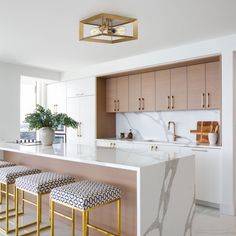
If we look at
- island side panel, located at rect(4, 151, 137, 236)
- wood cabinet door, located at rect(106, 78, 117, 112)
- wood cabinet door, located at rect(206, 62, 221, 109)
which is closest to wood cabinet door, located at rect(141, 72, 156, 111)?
wood cabinet door, located at rect(106, 78, 117, 112)

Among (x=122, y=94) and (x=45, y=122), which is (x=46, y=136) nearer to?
(x=45, y=122)

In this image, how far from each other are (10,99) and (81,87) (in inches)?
56.4

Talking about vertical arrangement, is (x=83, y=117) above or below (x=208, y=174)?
above

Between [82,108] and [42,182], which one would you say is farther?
[82,108]

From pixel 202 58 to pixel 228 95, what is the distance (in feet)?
2.31

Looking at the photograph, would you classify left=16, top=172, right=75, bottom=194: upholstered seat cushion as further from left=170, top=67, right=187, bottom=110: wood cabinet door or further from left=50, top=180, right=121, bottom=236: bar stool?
left=170, top=67, right=187, bottom=110: wood cabinet door

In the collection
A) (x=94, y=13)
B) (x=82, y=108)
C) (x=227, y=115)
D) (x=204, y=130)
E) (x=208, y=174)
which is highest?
(x=94, y=13)

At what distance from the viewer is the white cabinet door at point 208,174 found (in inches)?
142

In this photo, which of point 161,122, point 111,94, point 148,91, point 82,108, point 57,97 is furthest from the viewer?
point 57,97

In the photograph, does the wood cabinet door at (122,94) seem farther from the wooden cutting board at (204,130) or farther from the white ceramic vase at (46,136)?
the white ceramic vase at (46,136)

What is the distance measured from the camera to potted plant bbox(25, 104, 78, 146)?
335 centimetres

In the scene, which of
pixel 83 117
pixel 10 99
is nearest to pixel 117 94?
pixel 83 117

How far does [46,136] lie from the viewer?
3379 millimetres

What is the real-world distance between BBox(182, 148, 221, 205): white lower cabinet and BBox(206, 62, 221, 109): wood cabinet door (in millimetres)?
729
